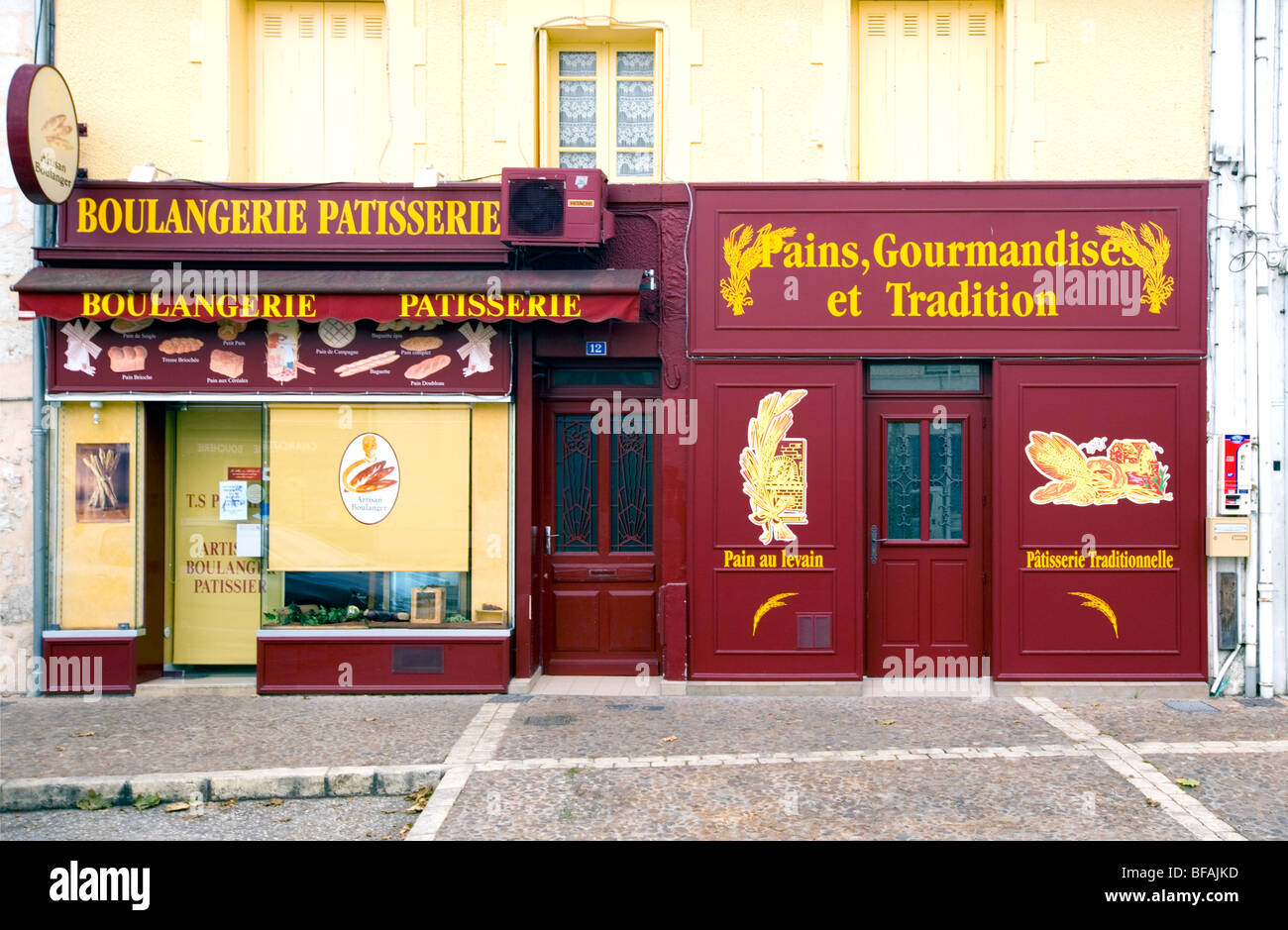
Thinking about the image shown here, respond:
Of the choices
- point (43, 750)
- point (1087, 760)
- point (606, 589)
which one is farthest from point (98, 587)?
point (1087, 760)

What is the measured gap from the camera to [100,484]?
27.8 feet

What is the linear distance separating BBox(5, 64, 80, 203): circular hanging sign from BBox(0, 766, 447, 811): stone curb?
4.31 m

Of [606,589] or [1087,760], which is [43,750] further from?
[1087,760]

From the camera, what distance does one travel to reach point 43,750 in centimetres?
685

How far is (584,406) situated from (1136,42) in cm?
545

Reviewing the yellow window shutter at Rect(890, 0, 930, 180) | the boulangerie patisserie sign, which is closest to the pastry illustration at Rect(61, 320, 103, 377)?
the boulangerie patisserie sign

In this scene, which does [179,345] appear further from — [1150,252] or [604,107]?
[1150,252]

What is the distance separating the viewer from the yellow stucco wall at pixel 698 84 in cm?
847

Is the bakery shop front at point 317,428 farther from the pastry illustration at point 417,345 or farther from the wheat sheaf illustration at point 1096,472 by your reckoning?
the wheat sheaf illustration at point 1096,472

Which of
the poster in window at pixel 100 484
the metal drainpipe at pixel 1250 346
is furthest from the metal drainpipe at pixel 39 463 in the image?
the metal drainpipe at pixel 1250 346

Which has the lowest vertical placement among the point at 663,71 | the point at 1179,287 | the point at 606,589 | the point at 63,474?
the point at 606,589

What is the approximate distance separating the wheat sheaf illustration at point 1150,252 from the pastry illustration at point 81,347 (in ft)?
27.1

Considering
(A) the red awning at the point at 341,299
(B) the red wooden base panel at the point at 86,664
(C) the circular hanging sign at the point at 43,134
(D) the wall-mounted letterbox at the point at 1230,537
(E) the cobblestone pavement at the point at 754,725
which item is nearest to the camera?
(E) the cobblestone pavement at the point at 754,725

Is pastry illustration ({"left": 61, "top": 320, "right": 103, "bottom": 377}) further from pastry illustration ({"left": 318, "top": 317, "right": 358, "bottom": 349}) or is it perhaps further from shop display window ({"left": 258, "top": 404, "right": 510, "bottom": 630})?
pastry illustration ({"left": 318, "top": 317, "right": 358, "bottom": 349})
